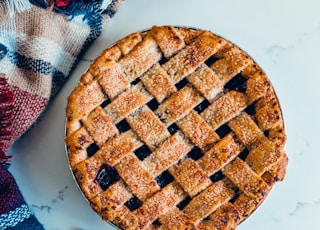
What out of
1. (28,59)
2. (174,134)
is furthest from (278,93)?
(28,59)

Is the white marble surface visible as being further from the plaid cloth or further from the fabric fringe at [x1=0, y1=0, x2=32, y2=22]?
the fabric fringe at [x1=0, y1=0, x2=32, y2=22]

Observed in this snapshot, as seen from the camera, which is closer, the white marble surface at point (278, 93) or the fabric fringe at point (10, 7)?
the fabric fringe at point (10, 7)

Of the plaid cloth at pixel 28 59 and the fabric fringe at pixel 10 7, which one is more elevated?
the fabric fringe at pixel 10 7

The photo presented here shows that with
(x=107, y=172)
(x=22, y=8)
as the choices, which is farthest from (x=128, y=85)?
(x=22, y=8)

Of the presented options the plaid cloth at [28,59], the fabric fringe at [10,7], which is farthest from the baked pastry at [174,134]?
the fabric fringe at [10,7]

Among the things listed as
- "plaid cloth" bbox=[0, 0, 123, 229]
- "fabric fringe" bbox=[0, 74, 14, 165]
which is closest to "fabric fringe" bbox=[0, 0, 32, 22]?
"plaid cloth" bbox=[0, 0, 123, 229]

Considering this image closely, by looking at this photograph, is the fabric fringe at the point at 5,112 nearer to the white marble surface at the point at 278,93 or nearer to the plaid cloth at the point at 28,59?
the plaid cloth at the point at 28,59
